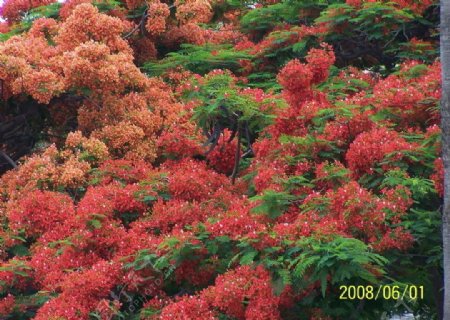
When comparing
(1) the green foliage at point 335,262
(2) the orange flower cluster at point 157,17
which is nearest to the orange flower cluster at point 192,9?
(2) the orange flower cluster at point 157,17

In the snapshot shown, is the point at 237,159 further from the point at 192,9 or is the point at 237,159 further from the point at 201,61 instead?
the point at 192,9

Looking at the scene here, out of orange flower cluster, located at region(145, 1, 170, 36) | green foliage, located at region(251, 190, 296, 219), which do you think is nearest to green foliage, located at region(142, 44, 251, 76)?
orange flower cluster, located at region(145, 1, 170, 36)

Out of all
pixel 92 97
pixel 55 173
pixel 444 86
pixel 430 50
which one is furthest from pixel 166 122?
pixel 444 86

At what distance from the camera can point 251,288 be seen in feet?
20.8

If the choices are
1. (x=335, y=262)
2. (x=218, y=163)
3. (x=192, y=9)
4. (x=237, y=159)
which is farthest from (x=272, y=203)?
(x=192, y=9)

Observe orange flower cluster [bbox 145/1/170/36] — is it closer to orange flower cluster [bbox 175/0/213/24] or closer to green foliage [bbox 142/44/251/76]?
orange flower cluster [bbox 175/0/213/24]
